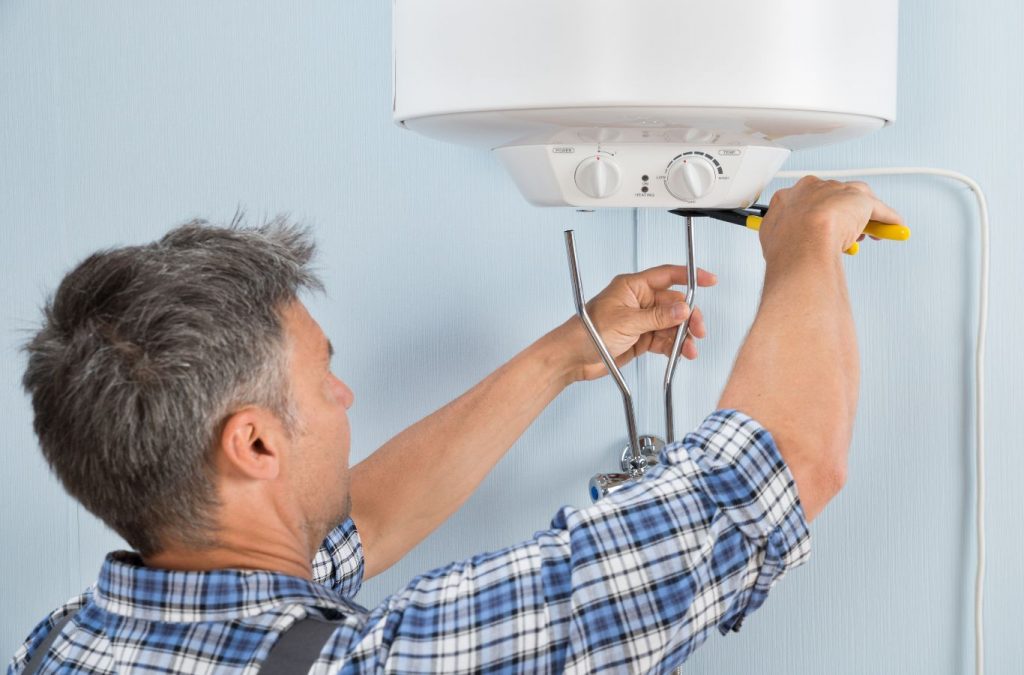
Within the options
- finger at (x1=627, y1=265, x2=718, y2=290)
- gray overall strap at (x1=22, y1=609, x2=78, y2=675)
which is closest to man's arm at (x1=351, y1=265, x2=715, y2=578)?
finger at (x1=627, y1=265, x2=718, y2=290)

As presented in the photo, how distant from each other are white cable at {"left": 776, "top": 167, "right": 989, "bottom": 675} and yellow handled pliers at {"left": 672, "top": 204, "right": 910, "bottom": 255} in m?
0.19

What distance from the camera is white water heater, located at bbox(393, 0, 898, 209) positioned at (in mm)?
787

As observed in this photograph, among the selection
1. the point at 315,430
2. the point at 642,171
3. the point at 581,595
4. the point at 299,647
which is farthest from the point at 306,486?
the point at 642,171

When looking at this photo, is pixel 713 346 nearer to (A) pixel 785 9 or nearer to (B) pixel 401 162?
(B) pixel 401 162

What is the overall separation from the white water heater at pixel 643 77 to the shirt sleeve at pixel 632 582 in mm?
239

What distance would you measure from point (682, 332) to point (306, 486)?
447 millimetres

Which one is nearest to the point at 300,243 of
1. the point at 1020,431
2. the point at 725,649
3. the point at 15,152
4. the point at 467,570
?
the point at 467,570

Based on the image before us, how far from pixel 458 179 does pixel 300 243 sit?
37 cm

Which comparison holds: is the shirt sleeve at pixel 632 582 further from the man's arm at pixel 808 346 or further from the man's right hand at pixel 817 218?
the man's right hand at pixel 817 218

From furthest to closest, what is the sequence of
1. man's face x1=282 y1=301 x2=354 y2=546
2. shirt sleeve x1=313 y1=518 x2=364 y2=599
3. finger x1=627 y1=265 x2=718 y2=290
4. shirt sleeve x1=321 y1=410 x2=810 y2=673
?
finger x1=627 y1=265 x2=718 y2=290 → shirt sleeve x1=313 y1=518 x2=364 y2=599 → man's face x1=282 y1=301 x2=354 y2=546 → shirt sleeve x1=321 y1=410 x2=810 y2=673

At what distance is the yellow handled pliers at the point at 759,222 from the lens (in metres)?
0.94

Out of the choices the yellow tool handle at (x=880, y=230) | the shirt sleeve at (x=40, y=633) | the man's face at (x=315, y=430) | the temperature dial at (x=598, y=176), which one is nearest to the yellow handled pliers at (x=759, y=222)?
the yellow tool handle at (x=880, y=230)

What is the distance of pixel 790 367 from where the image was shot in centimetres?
81

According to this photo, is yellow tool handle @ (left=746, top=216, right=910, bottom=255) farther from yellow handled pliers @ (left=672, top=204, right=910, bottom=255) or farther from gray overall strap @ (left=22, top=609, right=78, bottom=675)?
gray overall strap @ (left=22, top=609, right=78, bottom=675)
